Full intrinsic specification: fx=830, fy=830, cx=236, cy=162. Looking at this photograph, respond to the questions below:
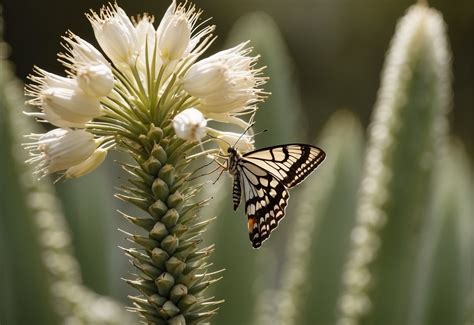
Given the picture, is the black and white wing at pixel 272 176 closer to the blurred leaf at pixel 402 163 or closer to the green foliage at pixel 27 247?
the blurred leaf at pixel 402 163

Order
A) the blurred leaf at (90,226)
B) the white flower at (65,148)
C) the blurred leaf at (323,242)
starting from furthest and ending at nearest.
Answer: the blurred leaf at (90,226) → the blurred leaf at (323,242) → the white flower at (65,148)

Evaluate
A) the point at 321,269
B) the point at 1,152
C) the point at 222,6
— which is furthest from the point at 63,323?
the point at 222,6

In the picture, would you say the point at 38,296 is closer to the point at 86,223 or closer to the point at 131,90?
the point at 86,223

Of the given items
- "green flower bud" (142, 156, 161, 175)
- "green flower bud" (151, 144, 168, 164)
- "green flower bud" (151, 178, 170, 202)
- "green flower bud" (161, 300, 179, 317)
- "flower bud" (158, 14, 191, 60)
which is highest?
"flower bud" (158, 14, 191, 60)

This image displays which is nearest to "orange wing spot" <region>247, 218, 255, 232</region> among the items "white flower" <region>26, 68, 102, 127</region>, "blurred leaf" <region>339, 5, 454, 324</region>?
"white flower" <region>26, 68, 102, 127</region>

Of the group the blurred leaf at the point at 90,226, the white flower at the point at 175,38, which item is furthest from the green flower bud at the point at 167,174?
the blurred leaf at the point at 90,226

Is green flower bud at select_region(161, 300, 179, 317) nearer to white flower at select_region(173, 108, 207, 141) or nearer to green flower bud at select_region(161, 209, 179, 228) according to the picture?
green flower bud at select_region(161, 209, 179, 228)
